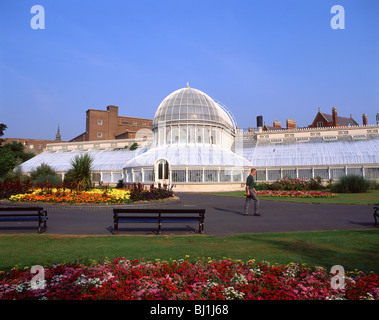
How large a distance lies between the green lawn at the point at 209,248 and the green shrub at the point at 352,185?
22.9 m

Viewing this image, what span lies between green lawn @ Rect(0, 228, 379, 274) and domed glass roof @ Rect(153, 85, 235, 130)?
36.7 m

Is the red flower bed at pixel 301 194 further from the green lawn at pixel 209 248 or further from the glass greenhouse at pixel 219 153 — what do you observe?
the green lawn at pixel 209 248

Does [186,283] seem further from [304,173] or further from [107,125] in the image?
[107,125]

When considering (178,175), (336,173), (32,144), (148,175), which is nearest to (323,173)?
(336,173)

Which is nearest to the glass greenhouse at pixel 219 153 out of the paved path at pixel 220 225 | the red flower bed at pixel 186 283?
the paved path at pixel 220 225

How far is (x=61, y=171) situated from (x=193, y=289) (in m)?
51.6

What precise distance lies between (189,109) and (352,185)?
25.0 meters

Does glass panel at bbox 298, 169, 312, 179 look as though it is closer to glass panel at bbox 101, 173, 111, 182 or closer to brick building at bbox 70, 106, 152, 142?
glass panel at bbox 101, 173, 111, 182

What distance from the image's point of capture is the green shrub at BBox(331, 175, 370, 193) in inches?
1205

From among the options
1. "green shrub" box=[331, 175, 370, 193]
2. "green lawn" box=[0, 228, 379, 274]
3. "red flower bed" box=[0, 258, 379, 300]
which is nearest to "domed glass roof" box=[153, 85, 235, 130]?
"green shrub" box=[331, 175, 370, 193]

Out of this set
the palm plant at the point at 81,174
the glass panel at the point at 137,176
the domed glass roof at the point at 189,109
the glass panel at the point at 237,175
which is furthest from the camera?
the domed glass roof at the point at 189,109

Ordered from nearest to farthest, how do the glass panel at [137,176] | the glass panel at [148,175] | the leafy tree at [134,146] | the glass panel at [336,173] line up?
the glass panel at [148,175] → the glass panel at [336,173] → the glass panel at [137,176] → the leafy tree at [134,146]

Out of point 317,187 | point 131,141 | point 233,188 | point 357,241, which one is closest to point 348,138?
point 317,187

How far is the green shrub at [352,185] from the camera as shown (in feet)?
100
